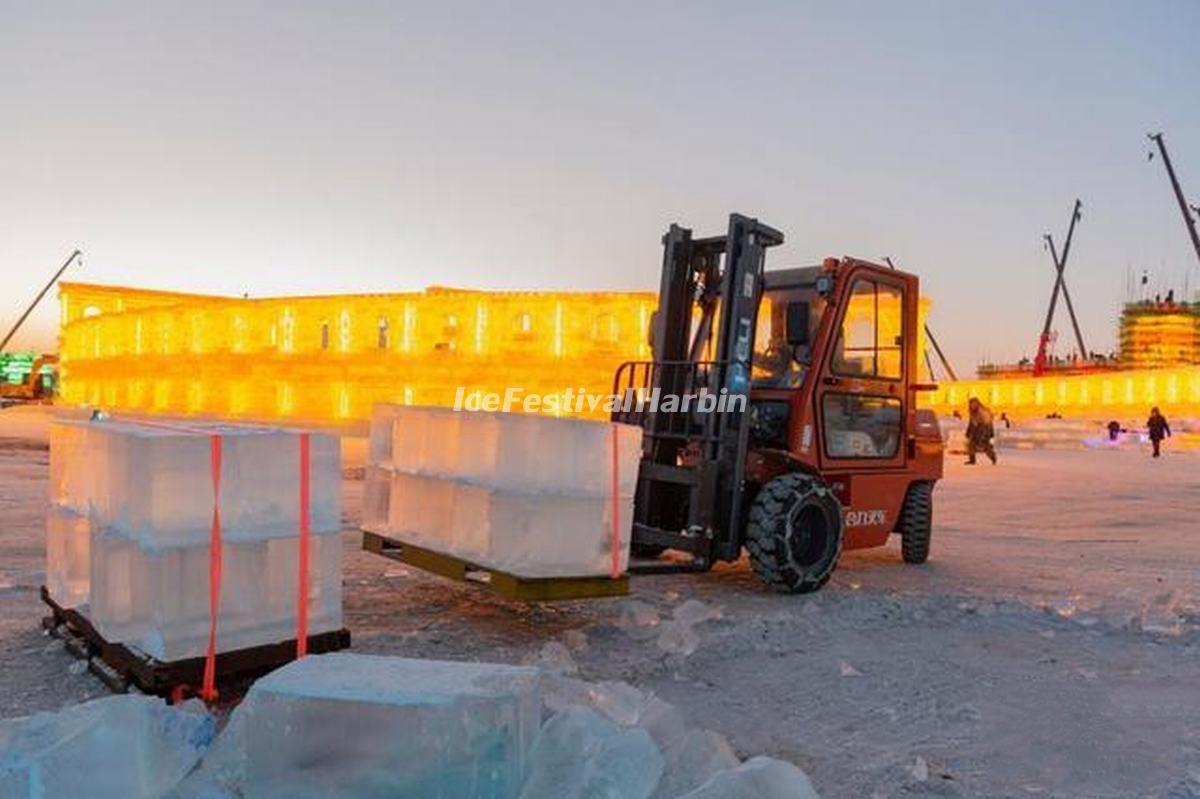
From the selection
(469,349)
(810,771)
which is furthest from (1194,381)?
(810,771)

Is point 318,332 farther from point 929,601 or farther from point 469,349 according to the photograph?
point 929,601

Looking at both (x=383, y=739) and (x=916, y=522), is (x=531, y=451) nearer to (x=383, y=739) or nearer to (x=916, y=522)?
(x=383, y=739)

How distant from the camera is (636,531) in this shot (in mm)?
8109

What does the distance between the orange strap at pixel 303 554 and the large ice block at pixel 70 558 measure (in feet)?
4.36

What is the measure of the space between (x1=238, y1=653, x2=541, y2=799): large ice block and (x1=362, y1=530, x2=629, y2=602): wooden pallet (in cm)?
239

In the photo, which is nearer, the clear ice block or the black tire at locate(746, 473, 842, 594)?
the clear ice block

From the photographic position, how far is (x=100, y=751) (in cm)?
351

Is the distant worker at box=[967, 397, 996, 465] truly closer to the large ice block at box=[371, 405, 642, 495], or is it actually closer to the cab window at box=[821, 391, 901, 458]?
the cab window at box=[821, 391, 901, 458]

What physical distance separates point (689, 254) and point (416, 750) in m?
6.03

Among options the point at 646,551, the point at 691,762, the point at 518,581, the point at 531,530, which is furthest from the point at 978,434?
the point at 691,762

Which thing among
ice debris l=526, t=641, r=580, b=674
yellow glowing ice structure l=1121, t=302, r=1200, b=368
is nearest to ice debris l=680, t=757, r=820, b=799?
ice debris l=526, t=641, r=580, b=674

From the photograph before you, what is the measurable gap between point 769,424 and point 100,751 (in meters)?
5.89

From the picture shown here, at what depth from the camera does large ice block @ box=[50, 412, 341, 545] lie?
4629 mm

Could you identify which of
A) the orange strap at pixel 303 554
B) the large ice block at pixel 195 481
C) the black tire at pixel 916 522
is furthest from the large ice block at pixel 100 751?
the black tire at pixel 916 522
